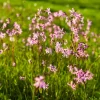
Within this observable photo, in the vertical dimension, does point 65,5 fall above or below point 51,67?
above

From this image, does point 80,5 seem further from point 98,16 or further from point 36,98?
point 36,98

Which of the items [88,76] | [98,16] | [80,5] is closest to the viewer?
[88,76]

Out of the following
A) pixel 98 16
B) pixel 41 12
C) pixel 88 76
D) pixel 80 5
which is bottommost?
pixel 88 76

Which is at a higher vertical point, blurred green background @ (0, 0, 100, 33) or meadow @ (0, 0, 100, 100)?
blurred green background @ (0, 0, 100, 33)

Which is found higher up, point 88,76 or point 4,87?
point 4,87

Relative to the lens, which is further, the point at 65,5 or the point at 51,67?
the point at 65,5

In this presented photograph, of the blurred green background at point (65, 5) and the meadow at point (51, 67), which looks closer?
the meadow at point (51, 67)

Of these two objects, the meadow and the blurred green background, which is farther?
the blurred green background

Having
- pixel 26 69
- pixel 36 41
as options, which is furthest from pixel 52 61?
pixel 36 41

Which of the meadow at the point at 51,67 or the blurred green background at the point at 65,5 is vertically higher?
the blurred green background at the point at 65,5

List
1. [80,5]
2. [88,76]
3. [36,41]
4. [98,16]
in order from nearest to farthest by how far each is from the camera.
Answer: [88,76], [36,41], [98,16], [80,5]

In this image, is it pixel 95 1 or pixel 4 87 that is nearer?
pixel 4 87
